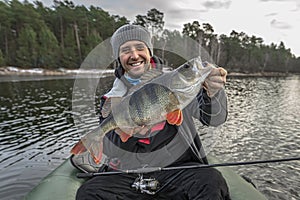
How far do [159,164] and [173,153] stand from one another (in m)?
0.17

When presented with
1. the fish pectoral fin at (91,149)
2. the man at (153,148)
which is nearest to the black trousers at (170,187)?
the man at (153,148)

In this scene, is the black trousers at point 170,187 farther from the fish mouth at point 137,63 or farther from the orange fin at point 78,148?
the fish mouth at point 137,63

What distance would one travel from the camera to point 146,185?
2.20 m

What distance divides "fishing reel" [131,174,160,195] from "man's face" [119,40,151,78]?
102cm

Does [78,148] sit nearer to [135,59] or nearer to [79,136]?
[135,59]

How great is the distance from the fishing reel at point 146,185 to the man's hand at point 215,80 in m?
0.97

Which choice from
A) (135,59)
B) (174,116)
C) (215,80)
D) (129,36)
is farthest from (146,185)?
(129,36)

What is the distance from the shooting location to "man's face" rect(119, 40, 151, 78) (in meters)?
2.56

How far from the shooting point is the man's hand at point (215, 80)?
202cm

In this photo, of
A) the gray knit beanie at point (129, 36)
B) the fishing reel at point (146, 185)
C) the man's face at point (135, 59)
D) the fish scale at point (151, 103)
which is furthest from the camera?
the gray knit beanie at point (129, 36)

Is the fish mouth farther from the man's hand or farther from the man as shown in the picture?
the man's hand

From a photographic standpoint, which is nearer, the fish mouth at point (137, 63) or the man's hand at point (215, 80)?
the man's hand at point (215, 80)

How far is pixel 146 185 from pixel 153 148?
34 centimetres

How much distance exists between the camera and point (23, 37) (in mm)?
37000
